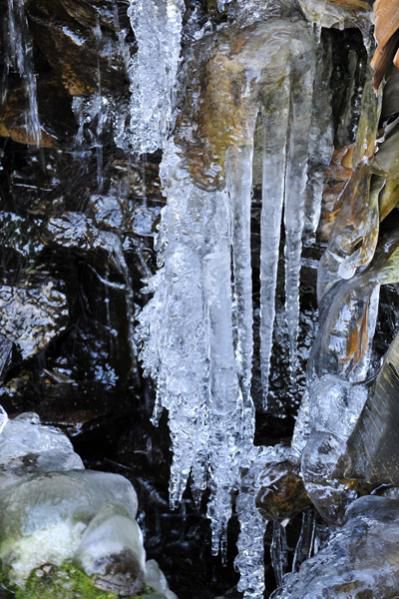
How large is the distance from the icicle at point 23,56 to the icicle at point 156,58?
1.97ft

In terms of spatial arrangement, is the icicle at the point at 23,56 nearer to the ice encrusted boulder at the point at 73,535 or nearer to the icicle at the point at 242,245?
the icicle at the point at 242,245

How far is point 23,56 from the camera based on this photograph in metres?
3.85

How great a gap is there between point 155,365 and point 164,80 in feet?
4.02

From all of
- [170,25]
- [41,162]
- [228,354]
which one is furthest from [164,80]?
[41,162]

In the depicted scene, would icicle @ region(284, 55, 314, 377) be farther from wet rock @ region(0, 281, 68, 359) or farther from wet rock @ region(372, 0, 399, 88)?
wet rock @ region(0, 281, 68, 359)

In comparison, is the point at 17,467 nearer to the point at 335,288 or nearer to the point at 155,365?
the point at 155,365

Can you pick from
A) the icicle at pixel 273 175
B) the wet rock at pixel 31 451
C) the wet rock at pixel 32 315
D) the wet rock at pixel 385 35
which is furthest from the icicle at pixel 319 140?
the wet rock at pixel 32 315

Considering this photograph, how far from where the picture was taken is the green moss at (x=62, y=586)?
261 centimetres

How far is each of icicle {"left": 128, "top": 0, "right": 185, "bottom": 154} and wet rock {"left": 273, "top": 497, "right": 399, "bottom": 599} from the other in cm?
149

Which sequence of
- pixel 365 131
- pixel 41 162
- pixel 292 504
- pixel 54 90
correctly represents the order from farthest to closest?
pixel 41 162, pixel 54 90, pixel 292 504, pixel 365 131

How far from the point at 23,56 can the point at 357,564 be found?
257 cm

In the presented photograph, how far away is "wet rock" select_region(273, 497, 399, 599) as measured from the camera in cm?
242

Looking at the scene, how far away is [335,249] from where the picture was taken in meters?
2.55

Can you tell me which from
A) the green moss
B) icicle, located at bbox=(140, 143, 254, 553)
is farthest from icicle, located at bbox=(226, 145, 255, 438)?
the green moss
